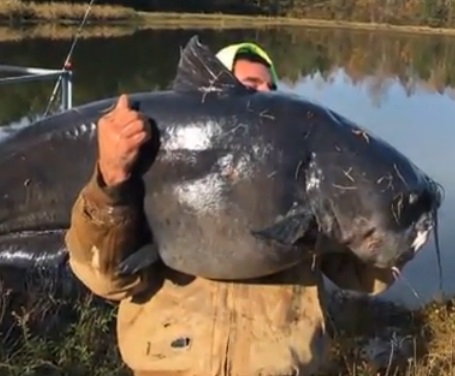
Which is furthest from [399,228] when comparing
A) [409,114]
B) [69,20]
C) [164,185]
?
[69,20]

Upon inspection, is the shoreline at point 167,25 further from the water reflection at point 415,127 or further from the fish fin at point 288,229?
the fish fin at point 288,229

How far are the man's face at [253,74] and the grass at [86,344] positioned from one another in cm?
194

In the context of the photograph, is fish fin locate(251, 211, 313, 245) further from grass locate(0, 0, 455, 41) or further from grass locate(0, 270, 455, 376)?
grass locate(0, 0, 455, 41)

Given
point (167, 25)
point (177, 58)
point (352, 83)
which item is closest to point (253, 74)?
point (177, 58)

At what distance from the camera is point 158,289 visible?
2.92 metres

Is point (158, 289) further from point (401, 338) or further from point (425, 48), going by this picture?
point (425, 48)

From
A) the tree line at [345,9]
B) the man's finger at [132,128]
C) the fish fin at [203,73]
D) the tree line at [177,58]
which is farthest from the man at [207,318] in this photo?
the tree line at [345,9]

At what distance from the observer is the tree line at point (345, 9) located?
141 ft

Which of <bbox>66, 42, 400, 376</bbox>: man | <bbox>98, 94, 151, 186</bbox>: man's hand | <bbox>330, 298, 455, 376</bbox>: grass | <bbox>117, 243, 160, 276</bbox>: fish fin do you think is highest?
<bbox>98, 94, 151, 186</bbox>: man's hand

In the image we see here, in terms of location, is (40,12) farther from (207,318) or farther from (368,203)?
(368,203)

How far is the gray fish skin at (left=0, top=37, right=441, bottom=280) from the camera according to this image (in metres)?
2.72

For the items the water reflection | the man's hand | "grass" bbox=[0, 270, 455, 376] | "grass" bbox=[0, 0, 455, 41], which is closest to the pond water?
the water reflection

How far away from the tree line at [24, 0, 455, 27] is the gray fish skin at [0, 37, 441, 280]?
125 ft

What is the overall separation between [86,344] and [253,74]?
223 centimetres
